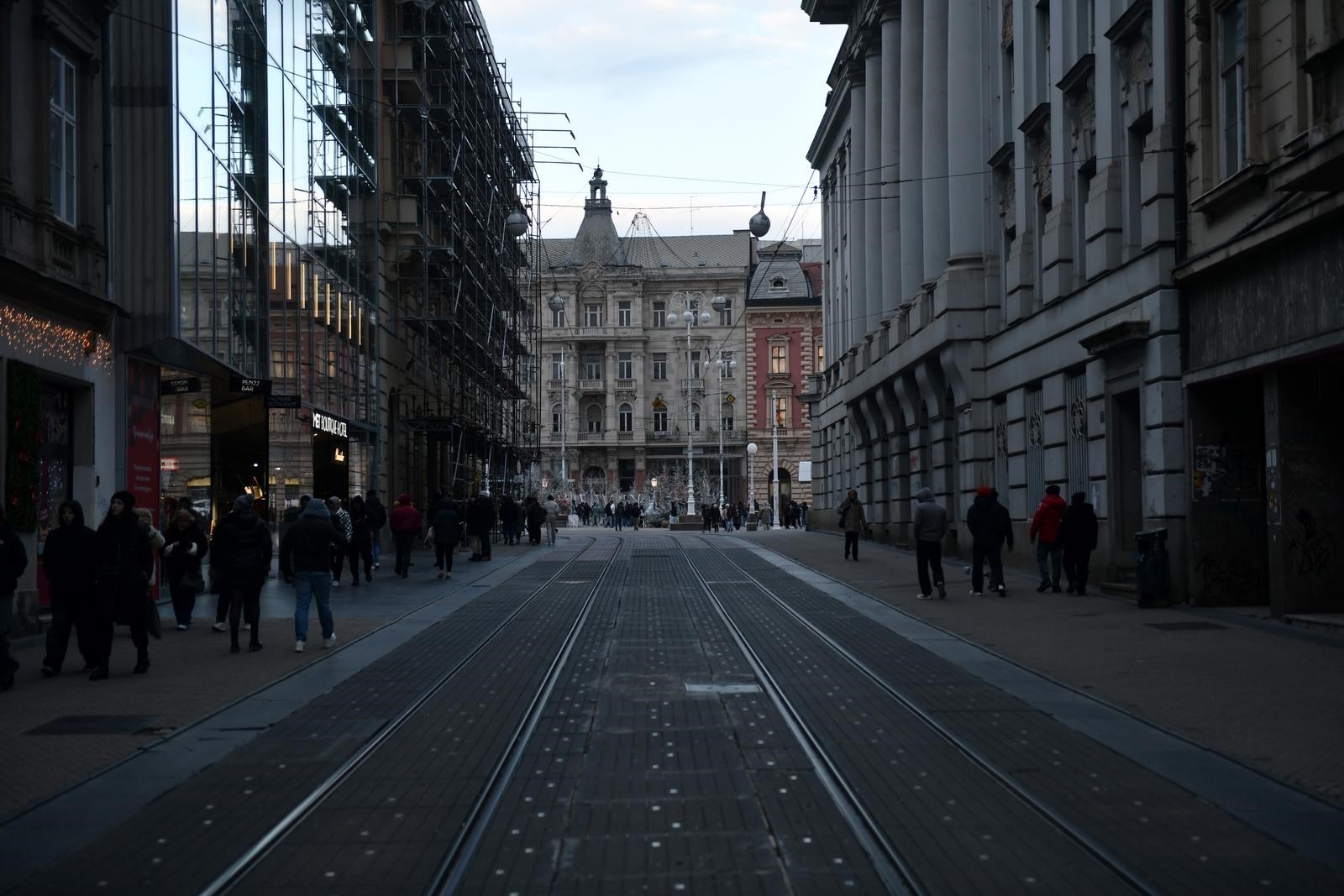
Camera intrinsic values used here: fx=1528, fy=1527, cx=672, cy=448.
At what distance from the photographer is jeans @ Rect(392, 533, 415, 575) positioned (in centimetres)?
3025

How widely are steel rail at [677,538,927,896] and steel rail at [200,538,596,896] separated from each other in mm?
2765

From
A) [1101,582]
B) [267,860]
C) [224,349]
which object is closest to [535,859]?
[267,860]

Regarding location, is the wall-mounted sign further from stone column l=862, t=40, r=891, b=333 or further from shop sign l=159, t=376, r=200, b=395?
stone column l=862, t=40, r=891, b=333

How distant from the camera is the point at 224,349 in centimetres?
2509

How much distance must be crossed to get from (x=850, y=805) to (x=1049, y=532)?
53.4 ft

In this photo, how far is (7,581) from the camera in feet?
43.3

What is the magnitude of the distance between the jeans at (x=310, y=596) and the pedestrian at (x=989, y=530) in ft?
33.4

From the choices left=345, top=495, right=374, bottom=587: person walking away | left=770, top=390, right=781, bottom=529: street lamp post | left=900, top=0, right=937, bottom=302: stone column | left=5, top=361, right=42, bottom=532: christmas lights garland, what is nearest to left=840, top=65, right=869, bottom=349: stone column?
left=900, top=0, right=937, bottom=302: stone column

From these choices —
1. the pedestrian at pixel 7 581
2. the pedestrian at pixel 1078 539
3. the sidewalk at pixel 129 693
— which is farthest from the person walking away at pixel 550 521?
the pedestrian at pixel 7 581

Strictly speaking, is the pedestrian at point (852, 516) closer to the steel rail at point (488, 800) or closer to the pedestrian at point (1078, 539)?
the pedestrian at point (1078, 539)

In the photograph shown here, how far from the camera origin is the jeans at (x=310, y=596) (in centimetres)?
1612

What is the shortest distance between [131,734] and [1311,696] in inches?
349

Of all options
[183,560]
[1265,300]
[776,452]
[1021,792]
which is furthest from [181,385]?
[776,452]

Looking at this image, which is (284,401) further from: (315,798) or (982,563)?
(315,798)
